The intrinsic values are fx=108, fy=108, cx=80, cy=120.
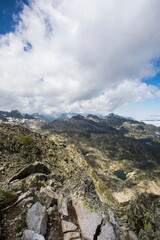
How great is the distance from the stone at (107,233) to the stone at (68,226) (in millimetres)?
3035

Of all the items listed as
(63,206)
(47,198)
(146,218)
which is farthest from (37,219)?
(146,218)

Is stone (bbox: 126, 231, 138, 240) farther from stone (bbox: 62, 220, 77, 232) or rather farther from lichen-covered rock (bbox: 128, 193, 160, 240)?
stone (bbox: 62, 220, 77, 232)

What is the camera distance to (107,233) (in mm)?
13062

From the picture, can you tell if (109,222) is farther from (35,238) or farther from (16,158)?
(16,158)

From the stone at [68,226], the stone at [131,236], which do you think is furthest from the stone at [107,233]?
the stone at [68,226]

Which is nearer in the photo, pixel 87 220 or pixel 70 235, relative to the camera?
pixel 70 235

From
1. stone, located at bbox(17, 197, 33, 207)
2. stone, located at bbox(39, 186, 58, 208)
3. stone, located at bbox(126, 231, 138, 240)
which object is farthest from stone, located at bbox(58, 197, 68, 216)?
stone, located at bbox(126, 231, 138, 240)

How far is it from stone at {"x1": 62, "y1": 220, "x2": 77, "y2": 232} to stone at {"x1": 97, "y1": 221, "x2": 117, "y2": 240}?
304cm

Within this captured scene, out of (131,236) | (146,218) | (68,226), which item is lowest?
(131,236)

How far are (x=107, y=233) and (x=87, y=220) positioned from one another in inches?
105

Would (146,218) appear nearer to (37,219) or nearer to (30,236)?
(37,219)

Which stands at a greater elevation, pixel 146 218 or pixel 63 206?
pixel 63 206

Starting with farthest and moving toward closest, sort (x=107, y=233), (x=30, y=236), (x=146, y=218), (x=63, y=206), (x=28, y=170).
→ (x=28, y=170)
(x=63, y=206)
(x=146, y=218)
(x=107, y=233)
(x=30, y=236)

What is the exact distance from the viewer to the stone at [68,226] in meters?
12.7
